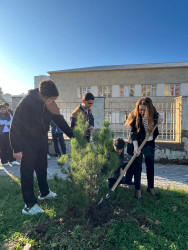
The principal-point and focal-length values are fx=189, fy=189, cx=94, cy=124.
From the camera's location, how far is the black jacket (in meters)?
2.65

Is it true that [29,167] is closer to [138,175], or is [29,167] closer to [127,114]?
[138,175]

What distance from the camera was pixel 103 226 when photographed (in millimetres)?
2420

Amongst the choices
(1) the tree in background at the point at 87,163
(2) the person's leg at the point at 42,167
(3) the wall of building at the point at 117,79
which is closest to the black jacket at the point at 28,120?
Answer: (2) the person's leg at the point at 42,167

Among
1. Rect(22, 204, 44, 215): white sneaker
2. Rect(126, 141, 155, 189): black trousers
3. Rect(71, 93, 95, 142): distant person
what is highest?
Rect(71, 93, 95, 142): distant person

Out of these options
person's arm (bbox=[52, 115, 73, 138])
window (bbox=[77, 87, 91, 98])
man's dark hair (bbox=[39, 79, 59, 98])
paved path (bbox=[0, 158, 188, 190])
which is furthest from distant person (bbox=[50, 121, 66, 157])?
window (bbox=[77, 87, 91, 98])

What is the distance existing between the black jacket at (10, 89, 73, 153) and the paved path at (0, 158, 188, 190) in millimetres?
1388

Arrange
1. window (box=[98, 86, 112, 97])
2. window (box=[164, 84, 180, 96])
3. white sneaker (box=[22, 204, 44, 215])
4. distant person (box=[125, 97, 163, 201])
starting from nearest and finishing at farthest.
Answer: white sneaker (box=[22, 204, 44, 215])
distant person (box=[125, 97, 163, 201])
window (box=[164, 84, 180, 96])
window (box=[98, 86, 112, 97])

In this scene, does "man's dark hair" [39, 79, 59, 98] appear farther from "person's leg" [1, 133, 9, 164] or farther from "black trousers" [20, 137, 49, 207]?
"person's leg" [1, 133, 9, 164]

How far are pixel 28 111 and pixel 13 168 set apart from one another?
11.3 ft

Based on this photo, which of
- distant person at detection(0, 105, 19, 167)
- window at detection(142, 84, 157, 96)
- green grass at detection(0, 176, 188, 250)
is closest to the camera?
green grass at detection(0, 176, 188, 250)

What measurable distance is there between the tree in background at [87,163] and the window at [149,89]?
66.7ft

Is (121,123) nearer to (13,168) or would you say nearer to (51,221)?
(13,168)

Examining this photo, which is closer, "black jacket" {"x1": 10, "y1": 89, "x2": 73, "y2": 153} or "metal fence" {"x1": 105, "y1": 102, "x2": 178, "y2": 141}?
"black jacket" {"x1": 10, "y1": 89, "x2": 73, "y2": 153}

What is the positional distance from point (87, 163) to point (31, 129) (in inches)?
38.1
